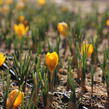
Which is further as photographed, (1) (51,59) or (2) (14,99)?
(1) (51,59)

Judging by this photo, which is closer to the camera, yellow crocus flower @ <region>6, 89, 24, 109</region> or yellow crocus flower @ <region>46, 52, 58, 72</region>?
yellow crocus flower @ <region>6, 89, 24, 109</region>

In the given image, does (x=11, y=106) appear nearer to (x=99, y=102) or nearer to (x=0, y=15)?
(x=99, y=102)

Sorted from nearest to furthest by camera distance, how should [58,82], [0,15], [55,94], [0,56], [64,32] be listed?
[0,56]
[55,94]
[58,82]
[64,32]
[0,15]

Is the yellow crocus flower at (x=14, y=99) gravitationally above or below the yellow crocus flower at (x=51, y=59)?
below

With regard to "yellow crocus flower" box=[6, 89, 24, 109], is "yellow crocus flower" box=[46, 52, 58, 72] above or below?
above

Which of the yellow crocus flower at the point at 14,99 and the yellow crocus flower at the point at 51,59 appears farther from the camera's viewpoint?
the yellow crocus flower at the point at 51,59

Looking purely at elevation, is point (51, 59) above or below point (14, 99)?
above

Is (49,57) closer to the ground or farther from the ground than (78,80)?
farther from the ground

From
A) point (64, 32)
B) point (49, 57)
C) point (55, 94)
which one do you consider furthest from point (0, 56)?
point (64, 32)
